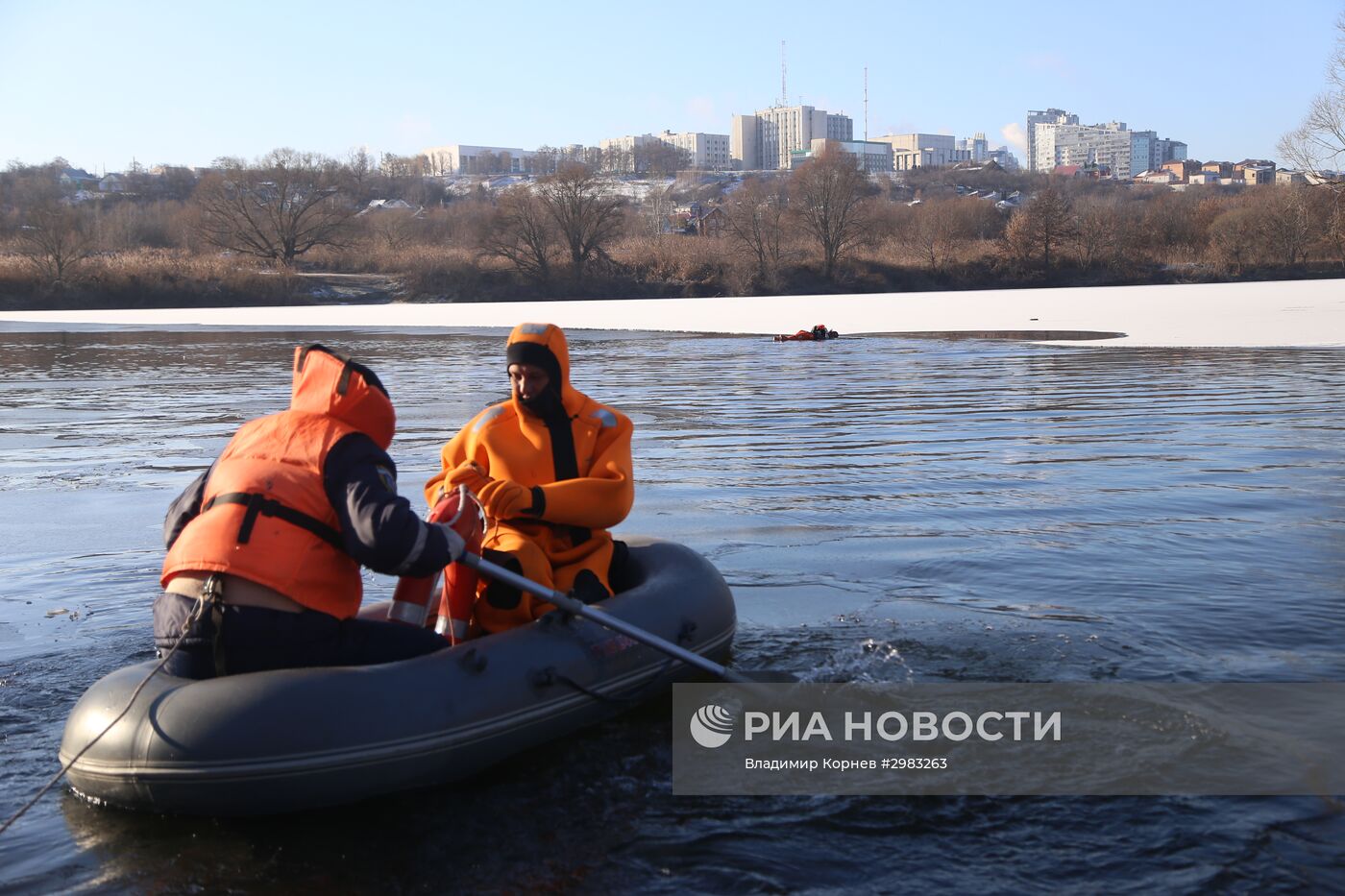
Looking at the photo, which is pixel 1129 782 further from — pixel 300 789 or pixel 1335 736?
pixel 300 789

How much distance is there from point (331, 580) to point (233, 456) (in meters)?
0.44

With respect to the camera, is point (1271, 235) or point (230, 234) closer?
point (1271, 235)

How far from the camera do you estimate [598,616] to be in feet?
13.8

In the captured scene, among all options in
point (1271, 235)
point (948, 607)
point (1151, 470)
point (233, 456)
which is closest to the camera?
point (233, 456)

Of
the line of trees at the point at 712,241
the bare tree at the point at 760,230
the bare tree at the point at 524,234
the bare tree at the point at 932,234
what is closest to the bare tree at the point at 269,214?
the line of trees at the point at 712,241

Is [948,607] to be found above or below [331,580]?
below

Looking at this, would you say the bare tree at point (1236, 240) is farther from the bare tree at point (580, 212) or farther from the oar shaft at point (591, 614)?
the oar shaft at point (591, 614)

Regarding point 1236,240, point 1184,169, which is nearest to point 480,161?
point 1184,169

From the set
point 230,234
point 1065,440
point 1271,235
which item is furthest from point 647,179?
point 1065,440

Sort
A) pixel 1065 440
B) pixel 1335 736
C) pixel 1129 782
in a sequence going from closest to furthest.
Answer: pixel 1129 782
pixel 1335 736
pixel 1065 440

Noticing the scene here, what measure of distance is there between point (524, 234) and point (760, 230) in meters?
9.25

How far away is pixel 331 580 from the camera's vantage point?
363 cm

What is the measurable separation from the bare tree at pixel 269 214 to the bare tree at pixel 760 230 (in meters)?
16.3

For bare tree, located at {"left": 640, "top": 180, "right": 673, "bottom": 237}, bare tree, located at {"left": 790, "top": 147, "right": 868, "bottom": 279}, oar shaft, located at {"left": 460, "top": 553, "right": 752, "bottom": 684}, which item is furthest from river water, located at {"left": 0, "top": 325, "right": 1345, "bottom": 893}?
bare tree, located at {"left": 640, "top": 180, "right": 673, "bottom": 237}
